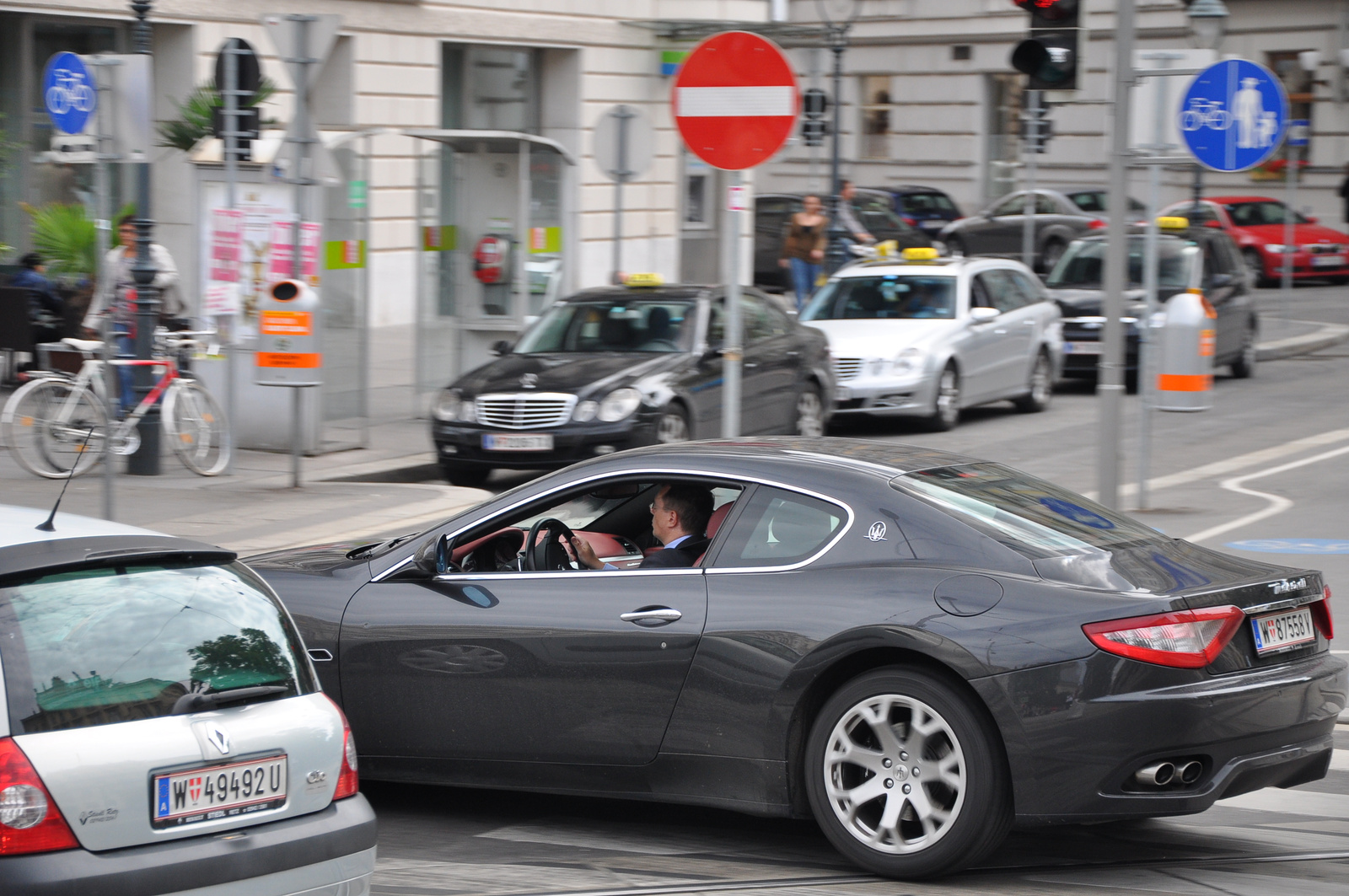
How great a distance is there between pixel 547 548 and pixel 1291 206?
25848 millimetres

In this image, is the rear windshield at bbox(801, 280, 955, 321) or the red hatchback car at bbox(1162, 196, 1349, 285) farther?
the red hatchback car at bbox(1162, 196, 1349, 285)

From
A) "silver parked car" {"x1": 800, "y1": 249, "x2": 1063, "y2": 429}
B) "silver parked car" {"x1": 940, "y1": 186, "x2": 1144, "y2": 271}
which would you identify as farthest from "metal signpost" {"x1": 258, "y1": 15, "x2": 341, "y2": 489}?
"silver parked car" {"x1": 940, "y1": 186, "x2": 1144, "y2": 271}

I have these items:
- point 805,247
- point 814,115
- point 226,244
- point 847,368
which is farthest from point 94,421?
point 814,115

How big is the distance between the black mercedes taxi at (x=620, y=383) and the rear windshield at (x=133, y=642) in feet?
30.0

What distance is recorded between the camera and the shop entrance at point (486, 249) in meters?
17.7

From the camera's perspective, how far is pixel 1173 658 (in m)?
5.06

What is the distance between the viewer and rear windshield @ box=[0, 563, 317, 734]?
3906mm

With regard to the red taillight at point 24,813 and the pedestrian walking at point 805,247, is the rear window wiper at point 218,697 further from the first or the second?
the pedestrian walking at point 805,247

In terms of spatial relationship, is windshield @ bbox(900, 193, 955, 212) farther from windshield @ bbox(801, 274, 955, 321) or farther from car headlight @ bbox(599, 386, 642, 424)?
car headlight @ bbox(599, 386, 642, 424)

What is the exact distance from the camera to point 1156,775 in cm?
507

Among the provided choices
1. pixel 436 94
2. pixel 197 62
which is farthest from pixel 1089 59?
pixel 197 62

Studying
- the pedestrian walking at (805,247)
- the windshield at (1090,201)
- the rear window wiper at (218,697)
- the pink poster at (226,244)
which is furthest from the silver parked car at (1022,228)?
the rear window wiper at (218,697)

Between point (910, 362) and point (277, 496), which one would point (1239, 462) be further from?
point (277, 496)

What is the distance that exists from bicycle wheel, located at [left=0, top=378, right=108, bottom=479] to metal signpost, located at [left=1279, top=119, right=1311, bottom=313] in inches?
752
